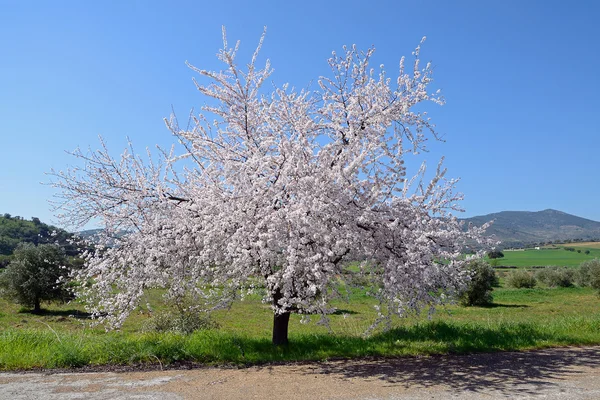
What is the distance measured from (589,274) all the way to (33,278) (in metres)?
50.5

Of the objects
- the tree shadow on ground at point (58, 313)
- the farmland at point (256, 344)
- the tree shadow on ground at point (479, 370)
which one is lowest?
the tree shadow on ground at point (58, 313)

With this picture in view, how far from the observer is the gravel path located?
7258 millimetres

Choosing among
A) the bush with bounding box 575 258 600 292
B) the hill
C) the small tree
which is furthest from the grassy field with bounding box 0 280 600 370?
the hill

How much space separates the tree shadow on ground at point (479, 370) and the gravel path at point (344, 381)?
2cm

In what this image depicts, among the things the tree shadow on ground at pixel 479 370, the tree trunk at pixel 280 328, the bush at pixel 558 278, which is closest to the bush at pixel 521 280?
the bush at pixel 558 278

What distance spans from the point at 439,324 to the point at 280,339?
4557mm

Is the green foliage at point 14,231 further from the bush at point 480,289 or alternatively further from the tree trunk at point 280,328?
the tree trunk at point 280,328

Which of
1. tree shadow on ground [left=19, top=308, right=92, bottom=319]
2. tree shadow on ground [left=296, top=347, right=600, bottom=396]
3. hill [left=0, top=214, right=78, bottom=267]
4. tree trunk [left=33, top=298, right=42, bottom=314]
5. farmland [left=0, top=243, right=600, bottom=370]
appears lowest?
tree shadow on ground [left=19, top=308, right=92, bottom=319]

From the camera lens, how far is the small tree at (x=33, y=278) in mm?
30212

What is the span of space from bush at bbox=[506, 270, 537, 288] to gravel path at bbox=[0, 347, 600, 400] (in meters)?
51.5

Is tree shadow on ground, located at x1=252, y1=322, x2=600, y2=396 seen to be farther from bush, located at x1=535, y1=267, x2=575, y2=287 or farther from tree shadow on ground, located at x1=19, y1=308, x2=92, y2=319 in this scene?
bush, located at x1=535, y1=267, x2=575, y2=287

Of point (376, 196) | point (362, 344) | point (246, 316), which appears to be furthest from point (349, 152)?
point (246, 316)

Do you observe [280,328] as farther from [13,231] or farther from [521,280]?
[13,231]

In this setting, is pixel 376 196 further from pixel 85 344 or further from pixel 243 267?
pixel 85 344
